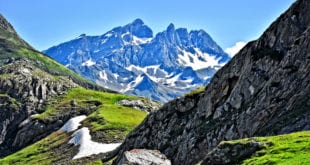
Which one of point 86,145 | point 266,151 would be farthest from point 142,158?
point 86,145

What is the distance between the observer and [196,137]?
266ft

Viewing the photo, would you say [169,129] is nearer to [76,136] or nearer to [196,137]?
[196,137]

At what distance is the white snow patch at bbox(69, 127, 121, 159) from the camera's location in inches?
6014

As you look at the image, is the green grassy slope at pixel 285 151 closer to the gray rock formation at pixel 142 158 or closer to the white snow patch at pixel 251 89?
the gray rock formation at pixel 142 158

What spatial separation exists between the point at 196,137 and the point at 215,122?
4.42 meters

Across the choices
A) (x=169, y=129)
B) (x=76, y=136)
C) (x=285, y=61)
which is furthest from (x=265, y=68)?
(x=76, y=136)

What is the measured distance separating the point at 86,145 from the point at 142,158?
298 ft

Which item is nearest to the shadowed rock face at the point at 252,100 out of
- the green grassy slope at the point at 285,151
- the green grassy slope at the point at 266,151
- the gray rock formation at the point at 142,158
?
the gray rock formation at the point at 142,158

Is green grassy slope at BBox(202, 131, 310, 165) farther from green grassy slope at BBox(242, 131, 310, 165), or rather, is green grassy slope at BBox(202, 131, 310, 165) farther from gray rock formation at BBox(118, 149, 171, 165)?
gray rock formation at BBox(118, 149, 171, 165)

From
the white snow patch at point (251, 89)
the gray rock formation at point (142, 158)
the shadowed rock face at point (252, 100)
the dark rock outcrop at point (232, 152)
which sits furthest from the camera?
the white snow patch at point (251, 89)

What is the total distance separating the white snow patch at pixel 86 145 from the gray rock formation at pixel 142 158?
7170 centimetres

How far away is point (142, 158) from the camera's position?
7356 centimetres

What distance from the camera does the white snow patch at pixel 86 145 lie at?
152750mm

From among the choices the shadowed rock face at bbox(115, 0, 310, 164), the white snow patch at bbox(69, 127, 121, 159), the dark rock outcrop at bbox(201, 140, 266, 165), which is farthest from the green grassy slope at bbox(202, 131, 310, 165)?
the white snow patch at bbox(69, 127, 121, 159)
